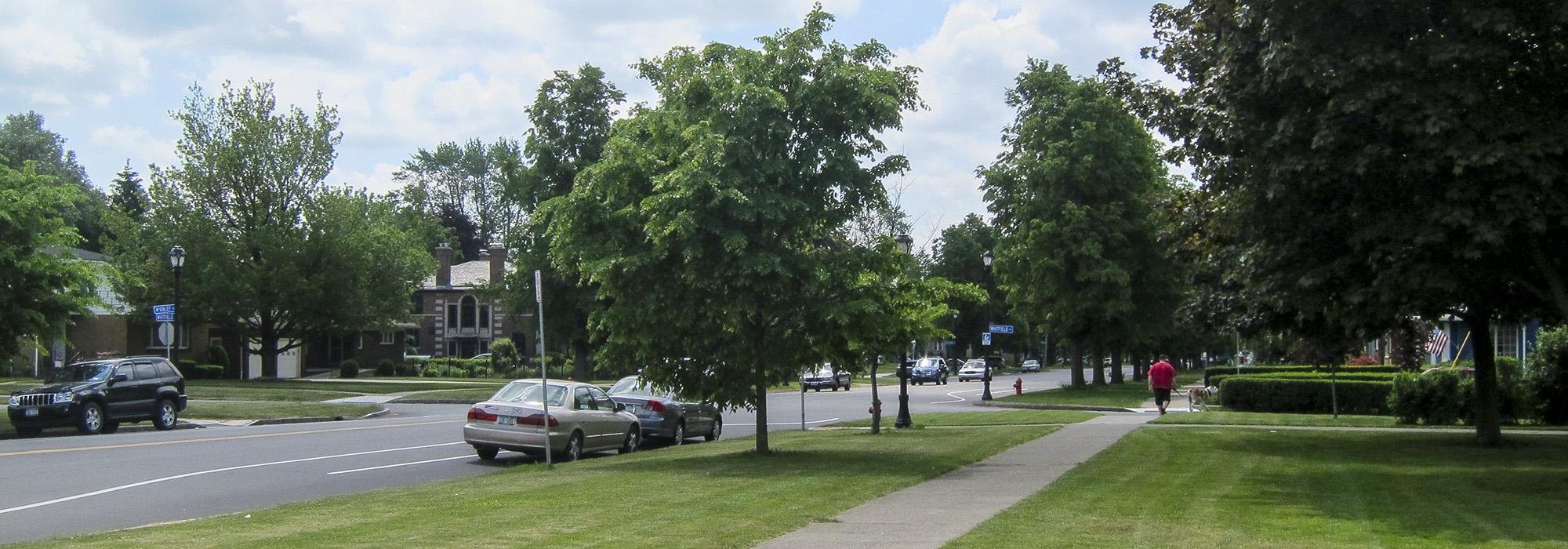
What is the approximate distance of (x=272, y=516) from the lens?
39.6ft

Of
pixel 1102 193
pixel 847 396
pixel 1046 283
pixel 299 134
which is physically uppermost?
pixel 299 134

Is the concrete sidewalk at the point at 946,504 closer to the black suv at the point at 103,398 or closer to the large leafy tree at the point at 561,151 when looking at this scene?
the black suv at the point at 103,398

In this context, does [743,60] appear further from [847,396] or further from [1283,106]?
[847,396]

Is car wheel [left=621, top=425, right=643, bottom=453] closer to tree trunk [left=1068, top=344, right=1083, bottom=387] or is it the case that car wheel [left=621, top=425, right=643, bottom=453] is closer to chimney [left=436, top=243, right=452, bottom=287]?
tree trunk [left=1068, top=344, right=1083, bottom=387]

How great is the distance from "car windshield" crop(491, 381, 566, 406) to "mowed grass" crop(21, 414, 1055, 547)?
1.30 m

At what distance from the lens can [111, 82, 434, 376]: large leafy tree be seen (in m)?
52.8

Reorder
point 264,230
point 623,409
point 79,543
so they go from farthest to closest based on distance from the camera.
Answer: point 264,230
point 623,409
point 79,543

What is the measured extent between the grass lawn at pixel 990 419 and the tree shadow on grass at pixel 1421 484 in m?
6.93

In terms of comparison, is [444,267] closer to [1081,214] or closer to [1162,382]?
[1081,214]

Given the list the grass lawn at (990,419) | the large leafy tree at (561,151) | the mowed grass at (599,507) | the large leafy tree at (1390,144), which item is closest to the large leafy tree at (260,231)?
the large leafy tree at (561,151)

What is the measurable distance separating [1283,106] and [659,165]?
8.07 metres

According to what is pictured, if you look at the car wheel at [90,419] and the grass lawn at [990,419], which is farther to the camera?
the grass lawn at [990,419]

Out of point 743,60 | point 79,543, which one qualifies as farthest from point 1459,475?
point 79,543

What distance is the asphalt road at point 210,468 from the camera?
1353 cm
